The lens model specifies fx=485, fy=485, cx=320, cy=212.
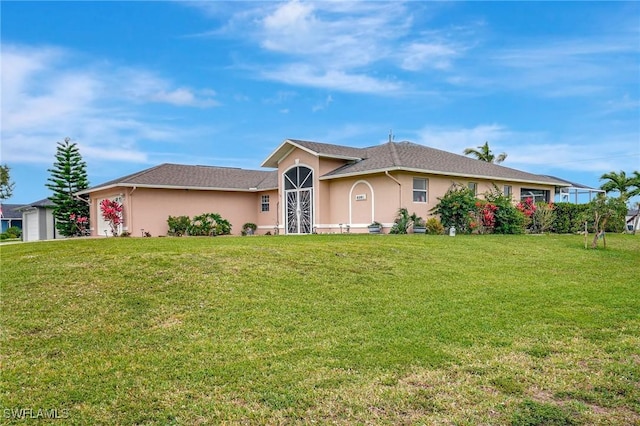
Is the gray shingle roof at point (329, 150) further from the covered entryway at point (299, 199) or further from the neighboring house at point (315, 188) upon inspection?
the covered entryway at point (299, 199)

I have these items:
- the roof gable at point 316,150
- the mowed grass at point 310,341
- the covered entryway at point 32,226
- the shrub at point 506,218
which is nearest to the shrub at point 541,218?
the shrub at point 506,218

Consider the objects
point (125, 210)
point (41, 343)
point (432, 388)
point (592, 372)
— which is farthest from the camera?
point (125, 210)

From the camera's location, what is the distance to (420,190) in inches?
814

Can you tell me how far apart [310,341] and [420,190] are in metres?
15.7

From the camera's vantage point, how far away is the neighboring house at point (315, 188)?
2055 cm

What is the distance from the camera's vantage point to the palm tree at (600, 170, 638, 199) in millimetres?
33125

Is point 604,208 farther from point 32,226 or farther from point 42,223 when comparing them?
point 32,226

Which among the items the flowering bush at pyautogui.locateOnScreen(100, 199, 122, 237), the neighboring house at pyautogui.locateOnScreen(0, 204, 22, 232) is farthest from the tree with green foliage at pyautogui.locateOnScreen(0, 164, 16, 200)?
the flowering bush at pyautogui.locateOnScreen(100, 199, 122, 237)

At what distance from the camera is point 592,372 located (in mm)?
4863

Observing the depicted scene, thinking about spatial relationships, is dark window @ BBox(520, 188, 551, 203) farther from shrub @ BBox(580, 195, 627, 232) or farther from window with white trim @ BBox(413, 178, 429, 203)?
shrub @ BBox(580, 195, 627, 232)

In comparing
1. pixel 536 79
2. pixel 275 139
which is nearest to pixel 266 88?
pixel 275 139

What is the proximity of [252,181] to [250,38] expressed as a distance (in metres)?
13.4

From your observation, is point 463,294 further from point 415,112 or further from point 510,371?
point 415,112

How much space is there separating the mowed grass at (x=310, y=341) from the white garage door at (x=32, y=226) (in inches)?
1096
